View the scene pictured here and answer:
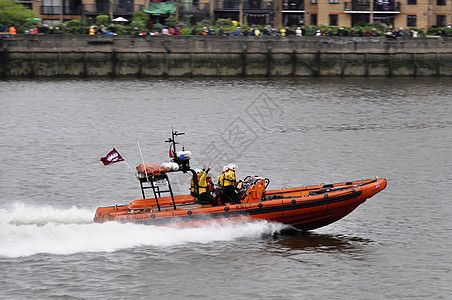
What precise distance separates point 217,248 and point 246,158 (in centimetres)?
1154

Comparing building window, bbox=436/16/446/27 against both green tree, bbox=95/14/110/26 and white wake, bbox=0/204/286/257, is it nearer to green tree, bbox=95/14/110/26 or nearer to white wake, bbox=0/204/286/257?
green tree, bbox=95/14/110/26

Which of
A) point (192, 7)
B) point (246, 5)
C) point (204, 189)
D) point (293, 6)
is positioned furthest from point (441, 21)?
point (204, 189)

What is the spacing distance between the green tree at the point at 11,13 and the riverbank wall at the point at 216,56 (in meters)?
6.14

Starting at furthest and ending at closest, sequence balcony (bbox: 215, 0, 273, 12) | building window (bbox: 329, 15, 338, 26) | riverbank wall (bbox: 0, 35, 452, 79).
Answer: balcony (bbox: 215, 0, 273, 12) → building window (bbox: 329, 15, 338, 26) → riverbank wall (bbox: 0, 35, 452, 79)

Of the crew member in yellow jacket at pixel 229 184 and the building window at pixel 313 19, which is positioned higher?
the building window at pixel 313 19

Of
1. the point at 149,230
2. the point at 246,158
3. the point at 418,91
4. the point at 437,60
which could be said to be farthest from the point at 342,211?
the point at 437,60

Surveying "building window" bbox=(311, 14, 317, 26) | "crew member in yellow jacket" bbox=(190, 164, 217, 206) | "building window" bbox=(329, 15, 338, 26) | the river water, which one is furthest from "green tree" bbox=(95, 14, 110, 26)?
"crew member in yellow jacket" bbox=(190, 164, 217, 206)

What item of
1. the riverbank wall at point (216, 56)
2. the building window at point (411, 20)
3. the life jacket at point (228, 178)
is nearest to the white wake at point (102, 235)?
the life jacket at point (228, 178)

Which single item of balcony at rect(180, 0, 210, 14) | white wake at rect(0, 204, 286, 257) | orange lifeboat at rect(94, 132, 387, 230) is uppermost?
balcony at rect(180, 0, 210, 14)

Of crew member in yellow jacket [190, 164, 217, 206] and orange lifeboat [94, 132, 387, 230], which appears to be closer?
orange lifeboat [94, 132, 387, 230]

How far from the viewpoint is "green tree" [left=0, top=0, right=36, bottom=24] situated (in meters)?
54.7

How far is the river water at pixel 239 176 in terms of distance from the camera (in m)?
16.6

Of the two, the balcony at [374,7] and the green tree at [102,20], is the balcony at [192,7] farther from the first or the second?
the balcony at [374,7]

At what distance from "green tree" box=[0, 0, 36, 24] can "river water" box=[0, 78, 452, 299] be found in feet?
25.8
